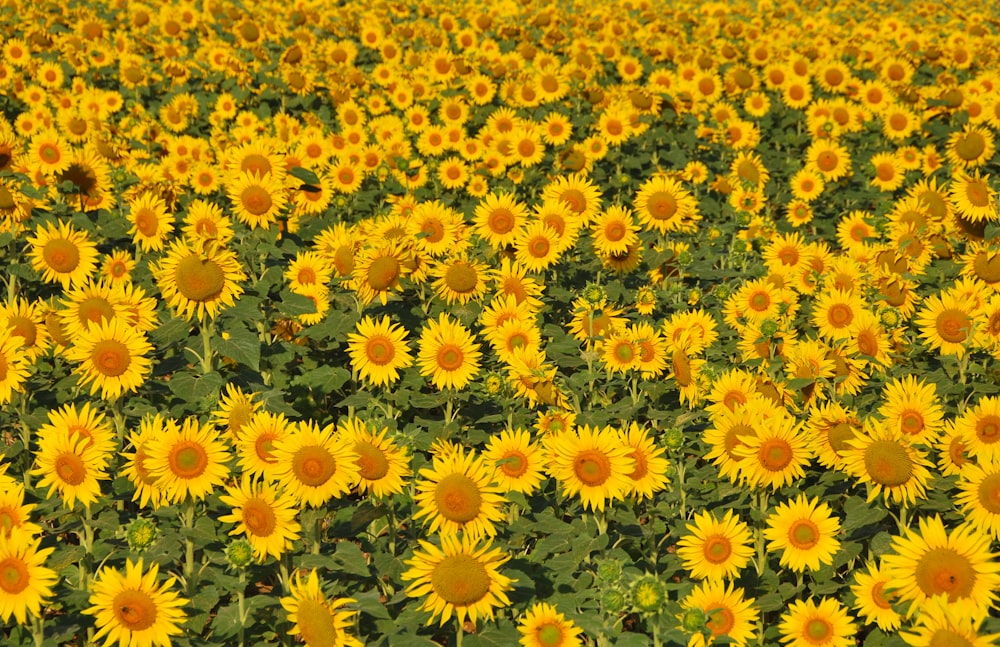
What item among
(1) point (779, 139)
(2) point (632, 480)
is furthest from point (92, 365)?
(1) point (779, 139)

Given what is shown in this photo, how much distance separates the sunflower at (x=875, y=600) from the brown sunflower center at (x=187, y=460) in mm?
3506

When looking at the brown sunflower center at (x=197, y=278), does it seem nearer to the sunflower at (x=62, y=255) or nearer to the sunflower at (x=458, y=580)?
the sunflower at (x=62, y=255)

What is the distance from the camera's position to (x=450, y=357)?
5.60 m

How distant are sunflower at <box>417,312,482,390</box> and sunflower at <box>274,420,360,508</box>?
1597 millimetres

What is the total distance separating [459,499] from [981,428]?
10.1 feet

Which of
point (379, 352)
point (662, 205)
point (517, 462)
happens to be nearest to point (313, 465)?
point (517, 462)

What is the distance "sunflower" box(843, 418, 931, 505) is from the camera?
432 centimetres

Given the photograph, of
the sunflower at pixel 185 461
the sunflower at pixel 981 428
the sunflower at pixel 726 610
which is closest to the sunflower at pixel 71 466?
the sunflower at pixel 185 461

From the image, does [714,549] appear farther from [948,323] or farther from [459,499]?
[948,323]

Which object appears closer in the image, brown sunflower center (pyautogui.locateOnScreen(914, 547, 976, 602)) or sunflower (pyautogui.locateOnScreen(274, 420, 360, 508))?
brown sunflower center (pyautogui.locateOnScreen(914, 547, 976, 602))

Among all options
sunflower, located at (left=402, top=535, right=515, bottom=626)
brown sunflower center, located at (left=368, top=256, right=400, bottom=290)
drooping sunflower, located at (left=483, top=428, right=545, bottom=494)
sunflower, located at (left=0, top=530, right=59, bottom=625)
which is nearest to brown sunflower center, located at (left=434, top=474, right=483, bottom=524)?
sunflower, located at (left=402, top=535, right=515, bottom=626)

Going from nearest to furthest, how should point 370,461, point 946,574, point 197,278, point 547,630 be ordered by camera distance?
1. point 946,574
2. point 547,630
3. point 370,461
4. point 197,278

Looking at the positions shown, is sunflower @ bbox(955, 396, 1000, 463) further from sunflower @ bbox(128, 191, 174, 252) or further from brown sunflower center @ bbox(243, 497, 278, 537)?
sunflower @ bbox(128, 191, 174, 252)

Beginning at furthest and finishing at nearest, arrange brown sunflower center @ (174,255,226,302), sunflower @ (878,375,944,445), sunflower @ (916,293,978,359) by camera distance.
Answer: sunflower @ (916,293,978,359), brown sunflower center @ (174,255,226,302), sunflower @ (878,375,944,445)
